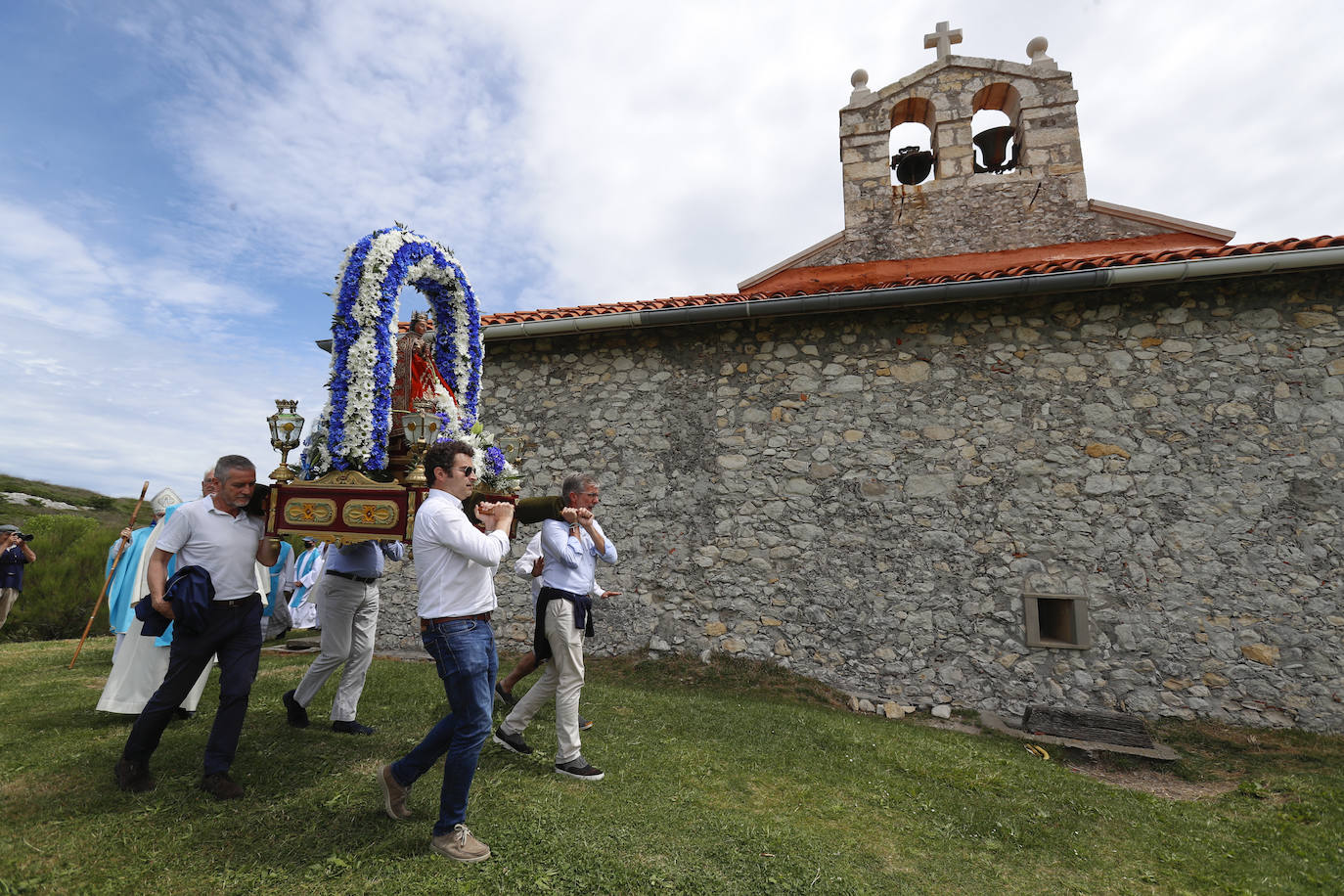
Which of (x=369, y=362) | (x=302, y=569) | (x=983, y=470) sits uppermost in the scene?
(x=369, y=362)

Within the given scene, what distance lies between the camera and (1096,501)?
626 cm

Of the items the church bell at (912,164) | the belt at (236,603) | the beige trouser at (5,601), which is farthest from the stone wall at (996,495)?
the beige trouser at (5,601)

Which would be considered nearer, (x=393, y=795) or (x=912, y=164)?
(x=393, y=795)

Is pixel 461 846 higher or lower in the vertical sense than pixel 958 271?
lower

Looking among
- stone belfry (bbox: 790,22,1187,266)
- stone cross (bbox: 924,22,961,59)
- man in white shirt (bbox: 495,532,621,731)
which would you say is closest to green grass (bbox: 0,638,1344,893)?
man in white shirt (bbox: 495,532,621,731)

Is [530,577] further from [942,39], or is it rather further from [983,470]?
[942,39]

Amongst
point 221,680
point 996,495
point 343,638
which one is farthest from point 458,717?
point 996,495

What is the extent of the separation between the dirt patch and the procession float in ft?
14.7

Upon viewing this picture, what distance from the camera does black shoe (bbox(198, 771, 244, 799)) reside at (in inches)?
123

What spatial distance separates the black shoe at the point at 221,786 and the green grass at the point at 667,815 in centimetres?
4

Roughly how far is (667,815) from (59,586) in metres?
12.1

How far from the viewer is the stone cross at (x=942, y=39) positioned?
9.66 m

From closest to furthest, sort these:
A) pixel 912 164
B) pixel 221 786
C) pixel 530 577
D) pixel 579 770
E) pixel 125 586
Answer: pixel 221 786 → pixel 579 770 → pixel 530 577 → pixel 125 586 → pixel 912 164

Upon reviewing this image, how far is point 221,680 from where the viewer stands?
126 inches
